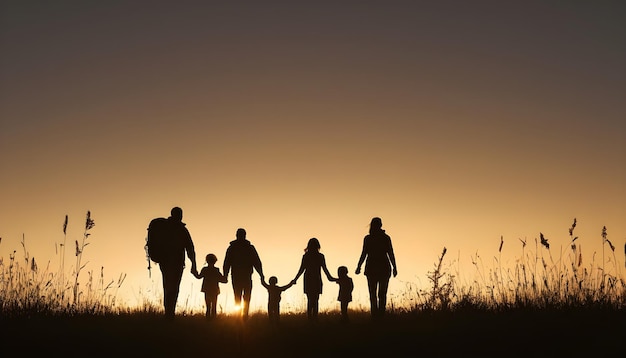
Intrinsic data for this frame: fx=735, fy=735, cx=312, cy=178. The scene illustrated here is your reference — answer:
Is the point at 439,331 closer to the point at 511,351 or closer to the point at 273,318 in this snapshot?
Result: the point at 511,351

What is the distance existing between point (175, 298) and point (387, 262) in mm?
4799

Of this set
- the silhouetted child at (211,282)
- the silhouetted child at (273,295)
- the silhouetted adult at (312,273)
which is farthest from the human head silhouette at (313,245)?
the silhouetted child at (211,282)

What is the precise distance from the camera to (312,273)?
17.1 meters

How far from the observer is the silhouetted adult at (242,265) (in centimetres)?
1647

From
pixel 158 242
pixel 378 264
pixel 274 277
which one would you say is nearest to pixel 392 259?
pixel 378 264

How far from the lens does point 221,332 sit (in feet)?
43.3

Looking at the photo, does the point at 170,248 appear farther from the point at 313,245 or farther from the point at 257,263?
the point at 313,245

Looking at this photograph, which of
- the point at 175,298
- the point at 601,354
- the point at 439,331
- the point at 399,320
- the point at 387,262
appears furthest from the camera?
the point at 387,262

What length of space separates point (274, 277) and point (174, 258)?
2574 millimetres

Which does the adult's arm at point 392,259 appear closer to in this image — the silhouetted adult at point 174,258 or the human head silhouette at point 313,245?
the human head silhouette at point 313,245

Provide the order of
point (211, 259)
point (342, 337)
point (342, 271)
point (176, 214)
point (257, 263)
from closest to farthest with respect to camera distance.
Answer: point (342, 337), point (176, 214), point (257, 263), point (342, 271), point (211, 259)

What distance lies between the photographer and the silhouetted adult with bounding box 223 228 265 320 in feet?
54.0

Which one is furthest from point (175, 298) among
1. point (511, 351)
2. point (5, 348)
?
point (511, 351)

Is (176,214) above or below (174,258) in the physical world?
above
